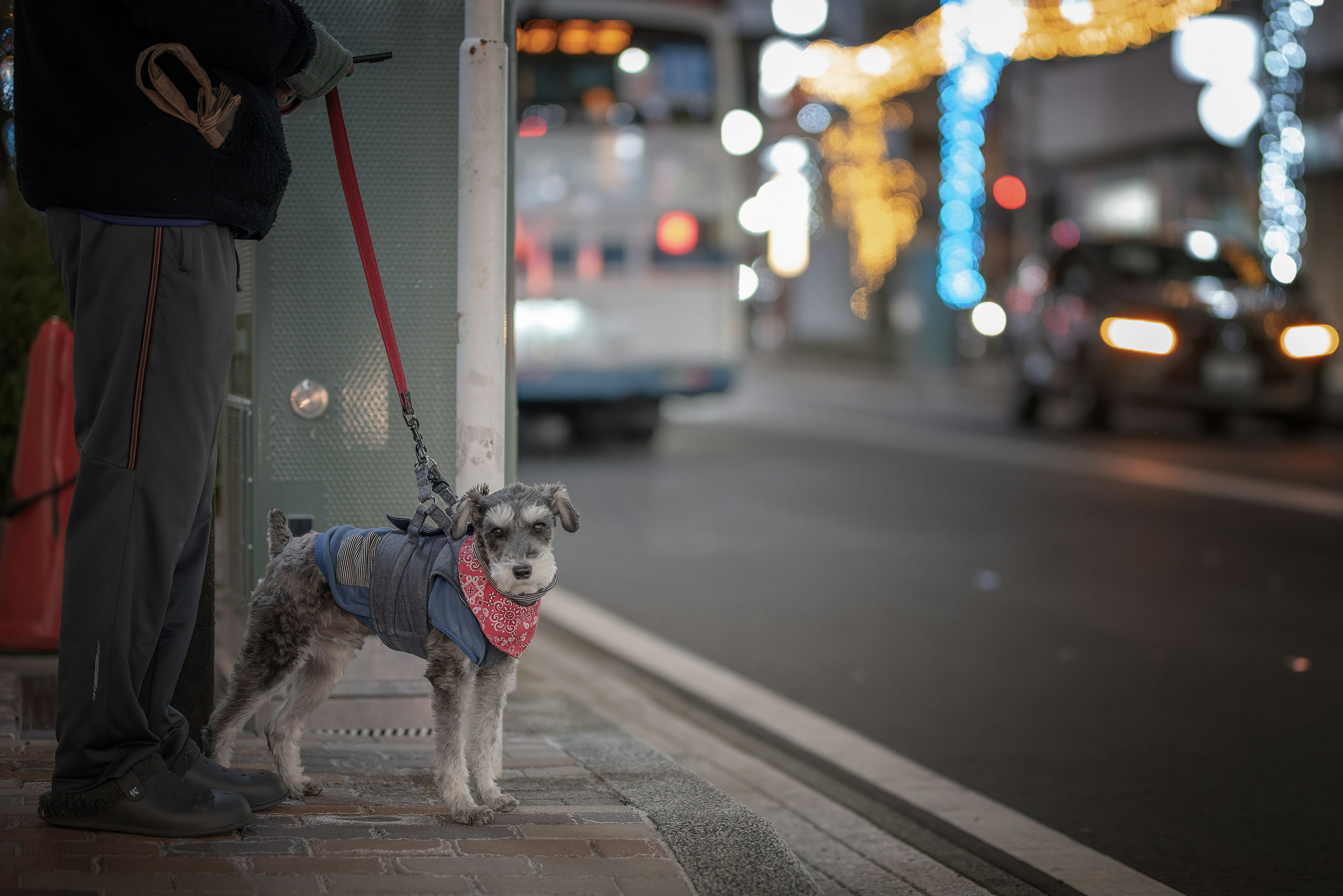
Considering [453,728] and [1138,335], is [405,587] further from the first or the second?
[1138,335]

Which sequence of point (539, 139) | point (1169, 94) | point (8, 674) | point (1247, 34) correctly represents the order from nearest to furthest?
point (8, 674), point (539, 139), point (1247, 34), point (1169, 94)

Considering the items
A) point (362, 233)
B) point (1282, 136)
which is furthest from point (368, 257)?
point (1282, 136)

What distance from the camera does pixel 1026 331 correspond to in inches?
661

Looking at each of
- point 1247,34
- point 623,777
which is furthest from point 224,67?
point 1247,34

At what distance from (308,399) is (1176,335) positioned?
40.8 ft

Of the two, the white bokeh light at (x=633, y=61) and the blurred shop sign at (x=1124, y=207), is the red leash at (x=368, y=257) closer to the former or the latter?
the white bokeh light at (x=633, y=61)

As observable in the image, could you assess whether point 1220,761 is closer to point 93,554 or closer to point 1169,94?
point 93,554

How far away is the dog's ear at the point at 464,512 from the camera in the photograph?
133 inches

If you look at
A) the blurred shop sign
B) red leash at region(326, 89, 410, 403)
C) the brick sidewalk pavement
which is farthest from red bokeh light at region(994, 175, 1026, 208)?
red leash at region(326, 89, 410, 403)

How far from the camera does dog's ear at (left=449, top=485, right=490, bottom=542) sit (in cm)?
339

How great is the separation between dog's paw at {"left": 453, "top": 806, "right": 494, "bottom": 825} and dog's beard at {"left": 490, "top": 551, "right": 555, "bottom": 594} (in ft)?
1.82

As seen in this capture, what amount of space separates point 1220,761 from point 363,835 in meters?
3.02

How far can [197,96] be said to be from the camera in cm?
313

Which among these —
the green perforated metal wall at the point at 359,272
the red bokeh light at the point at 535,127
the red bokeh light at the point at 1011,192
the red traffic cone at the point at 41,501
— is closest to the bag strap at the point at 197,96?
the green perforated metal wall at the point at 359,272
